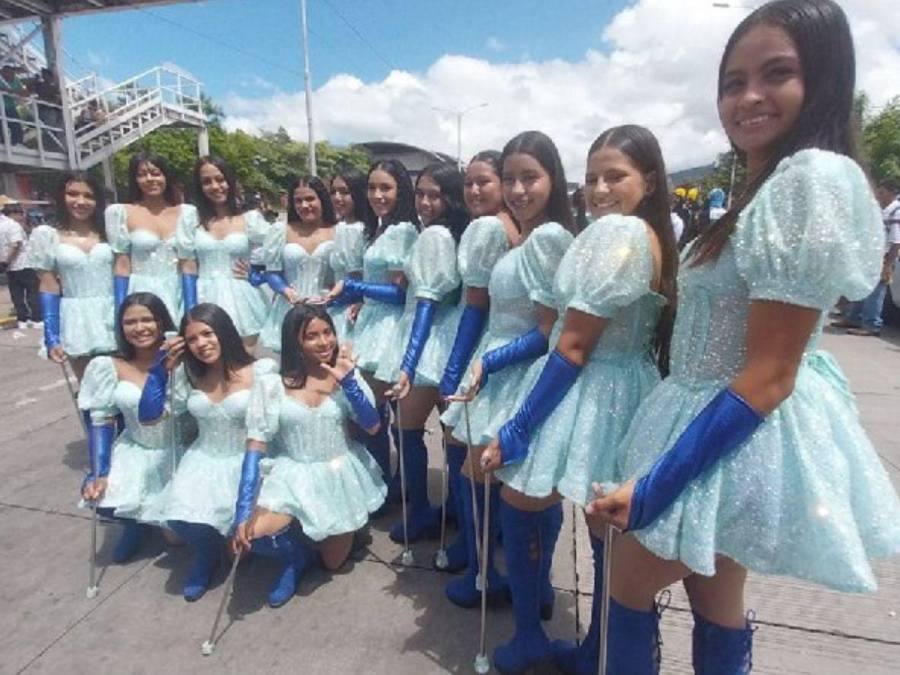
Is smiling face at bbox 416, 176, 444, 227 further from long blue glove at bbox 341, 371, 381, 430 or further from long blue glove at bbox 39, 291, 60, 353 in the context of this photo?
long blue glove at bbox 39, 291, 60, 353

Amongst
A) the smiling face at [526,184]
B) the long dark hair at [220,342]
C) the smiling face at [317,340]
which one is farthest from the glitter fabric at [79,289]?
the smiling face at [526,184]

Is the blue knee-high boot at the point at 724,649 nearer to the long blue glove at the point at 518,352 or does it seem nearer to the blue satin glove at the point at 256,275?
the long blue glove at the point at 518,352

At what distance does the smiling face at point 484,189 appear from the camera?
2377 mm

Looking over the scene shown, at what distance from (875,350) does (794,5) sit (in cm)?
709

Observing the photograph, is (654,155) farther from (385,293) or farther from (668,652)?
(668,652)

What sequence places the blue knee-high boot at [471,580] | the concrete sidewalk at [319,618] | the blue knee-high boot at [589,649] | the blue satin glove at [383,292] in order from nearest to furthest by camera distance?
the blue knee-high boot at [589,649] → the concrete sidewalk at [319,618] → the blue knee-high boot at [471,580] → the blue satin glove at [383,292]

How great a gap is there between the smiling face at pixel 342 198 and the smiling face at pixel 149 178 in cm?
105

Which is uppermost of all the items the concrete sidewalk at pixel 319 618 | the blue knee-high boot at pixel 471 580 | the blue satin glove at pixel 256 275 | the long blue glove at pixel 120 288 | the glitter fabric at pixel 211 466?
the blue satin glove at pixel 256 275

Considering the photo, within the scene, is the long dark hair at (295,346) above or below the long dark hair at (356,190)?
below

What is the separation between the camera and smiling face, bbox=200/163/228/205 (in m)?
3.57

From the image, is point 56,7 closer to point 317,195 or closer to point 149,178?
point 149,178

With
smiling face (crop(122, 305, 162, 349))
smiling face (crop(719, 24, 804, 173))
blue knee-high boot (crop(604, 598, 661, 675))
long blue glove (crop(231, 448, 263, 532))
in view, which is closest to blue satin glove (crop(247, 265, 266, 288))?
smiling face (crop(122, 305, 162, 349))

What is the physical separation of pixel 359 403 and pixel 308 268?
1113 mm

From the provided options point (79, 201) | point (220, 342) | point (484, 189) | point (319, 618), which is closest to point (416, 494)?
point (319, 618)
